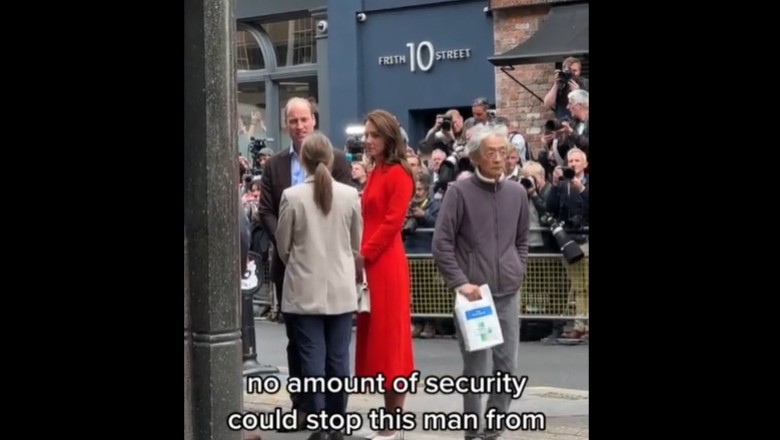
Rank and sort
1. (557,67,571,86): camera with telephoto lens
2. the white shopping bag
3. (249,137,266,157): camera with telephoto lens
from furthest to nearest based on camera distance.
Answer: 1. (249,137,266,157): camera with telephoto lens
2. (557,67,571,86): camera with telephoto lens
3. the white shopping bag

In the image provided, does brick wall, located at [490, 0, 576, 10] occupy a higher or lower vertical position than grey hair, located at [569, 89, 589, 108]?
higher

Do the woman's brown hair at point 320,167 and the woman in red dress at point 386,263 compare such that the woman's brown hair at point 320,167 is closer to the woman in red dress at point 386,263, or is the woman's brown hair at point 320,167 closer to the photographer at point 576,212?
the woman in red dress at point 386,263

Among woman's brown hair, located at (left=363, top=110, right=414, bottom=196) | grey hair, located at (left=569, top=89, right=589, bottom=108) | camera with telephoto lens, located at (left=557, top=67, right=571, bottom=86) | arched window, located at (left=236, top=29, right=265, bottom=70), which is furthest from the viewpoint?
arched window, located at (left=236, top=29, right=265, bottom=70)

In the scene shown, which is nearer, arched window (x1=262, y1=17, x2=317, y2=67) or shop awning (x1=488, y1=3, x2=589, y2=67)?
shop awning (x1=488, y1=3, x2=589, y2=67)

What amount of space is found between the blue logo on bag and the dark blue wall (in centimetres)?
1030

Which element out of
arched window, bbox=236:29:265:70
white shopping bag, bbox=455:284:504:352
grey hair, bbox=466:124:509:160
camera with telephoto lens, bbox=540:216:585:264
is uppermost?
arched window, bbox=236:29:265:70

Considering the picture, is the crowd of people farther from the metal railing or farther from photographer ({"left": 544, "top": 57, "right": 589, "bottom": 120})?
photographer ({"left": 544, "top": 57, "right": 589, "bottom": 120})

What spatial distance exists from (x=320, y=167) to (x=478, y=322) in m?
1.23

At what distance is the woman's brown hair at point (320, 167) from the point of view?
657 centimetres

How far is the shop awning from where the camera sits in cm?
1468

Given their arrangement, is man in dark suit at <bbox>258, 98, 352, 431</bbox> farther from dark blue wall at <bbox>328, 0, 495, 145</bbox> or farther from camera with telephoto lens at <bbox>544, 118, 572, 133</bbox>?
dark blue wall at <bbox>328, 0, 495, 145</bbox>

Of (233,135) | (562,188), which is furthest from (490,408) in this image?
(562,188)

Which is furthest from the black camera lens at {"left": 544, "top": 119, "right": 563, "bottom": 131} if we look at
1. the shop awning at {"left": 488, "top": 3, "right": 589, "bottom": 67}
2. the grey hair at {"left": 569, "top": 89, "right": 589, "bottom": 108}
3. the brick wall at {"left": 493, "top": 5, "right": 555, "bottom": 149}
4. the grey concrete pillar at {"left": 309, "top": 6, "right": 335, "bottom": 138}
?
the grey concrete pillar at {"left": 309, "top": 6, "right": 335, "bottom": 138}
